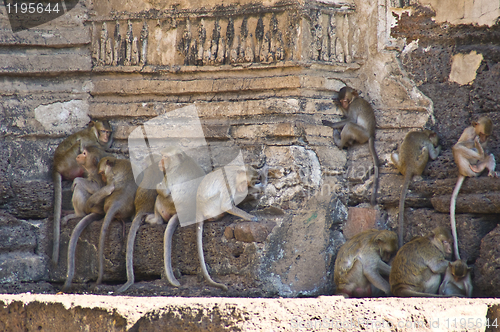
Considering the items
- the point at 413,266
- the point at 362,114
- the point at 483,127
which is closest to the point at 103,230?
the point at 362,114

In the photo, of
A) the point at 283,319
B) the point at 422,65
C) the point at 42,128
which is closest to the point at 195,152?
the point at 42,128

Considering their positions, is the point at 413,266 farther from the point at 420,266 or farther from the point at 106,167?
the point at 106,167

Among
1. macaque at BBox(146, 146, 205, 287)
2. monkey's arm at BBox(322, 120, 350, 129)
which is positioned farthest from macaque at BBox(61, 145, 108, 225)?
monkey's arm at BBox(322, 120, 350, 129)

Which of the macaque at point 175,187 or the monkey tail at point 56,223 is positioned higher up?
the macaque at point 175,187

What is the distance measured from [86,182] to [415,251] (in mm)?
2860

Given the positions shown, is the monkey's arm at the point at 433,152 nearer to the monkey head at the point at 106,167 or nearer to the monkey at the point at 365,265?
the monkey at the point at 365,265

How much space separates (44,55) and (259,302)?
3781 millimetres

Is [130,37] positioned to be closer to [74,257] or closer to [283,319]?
[74,257]

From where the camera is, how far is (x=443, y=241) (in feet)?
13.3

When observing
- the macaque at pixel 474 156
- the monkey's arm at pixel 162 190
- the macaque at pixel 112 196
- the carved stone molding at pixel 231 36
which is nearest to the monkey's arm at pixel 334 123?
the carved stone molding at pixel 231 36

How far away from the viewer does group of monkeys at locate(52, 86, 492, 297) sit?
3975 mm

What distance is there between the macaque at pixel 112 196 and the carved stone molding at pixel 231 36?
3.35ft

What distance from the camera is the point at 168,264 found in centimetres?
451

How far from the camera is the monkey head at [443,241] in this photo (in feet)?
13.3
